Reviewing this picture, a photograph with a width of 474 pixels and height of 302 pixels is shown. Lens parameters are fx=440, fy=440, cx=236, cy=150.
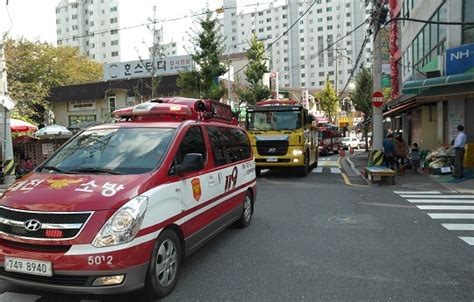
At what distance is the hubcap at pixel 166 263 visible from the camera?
449 centimetres

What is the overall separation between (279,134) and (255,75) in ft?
73.5

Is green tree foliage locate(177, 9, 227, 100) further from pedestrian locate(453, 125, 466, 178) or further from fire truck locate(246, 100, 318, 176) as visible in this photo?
pedestrian locate(453, 125, 466, 178)

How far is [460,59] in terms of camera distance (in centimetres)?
1452

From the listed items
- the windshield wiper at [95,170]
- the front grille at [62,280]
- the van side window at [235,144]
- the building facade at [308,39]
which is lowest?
the front grille at [62,280]

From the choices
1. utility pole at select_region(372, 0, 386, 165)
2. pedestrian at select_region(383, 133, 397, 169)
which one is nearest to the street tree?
pedestrian at select_region(383, 133, 397, 169)

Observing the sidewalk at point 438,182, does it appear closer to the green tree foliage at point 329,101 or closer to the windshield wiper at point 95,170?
the windshield wiper at point 95,170

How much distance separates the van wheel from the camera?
433cm

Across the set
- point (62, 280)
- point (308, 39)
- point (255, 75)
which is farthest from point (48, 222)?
point (308, 39)

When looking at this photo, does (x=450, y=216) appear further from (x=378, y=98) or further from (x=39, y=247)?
(x=39, y=247)

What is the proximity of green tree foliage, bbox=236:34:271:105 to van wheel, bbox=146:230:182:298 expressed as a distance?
105 ft

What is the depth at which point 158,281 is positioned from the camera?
4.45 m

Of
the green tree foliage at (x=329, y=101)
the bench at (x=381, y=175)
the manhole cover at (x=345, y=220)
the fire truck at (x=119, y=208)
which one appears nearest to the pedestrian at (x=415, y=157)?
the bench at (x=381, y=175)

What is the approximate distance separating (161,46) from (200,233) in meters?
19.8

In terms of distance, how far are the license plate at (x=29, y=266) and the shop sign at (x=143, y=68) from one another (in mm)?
31749
